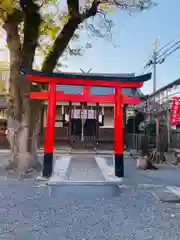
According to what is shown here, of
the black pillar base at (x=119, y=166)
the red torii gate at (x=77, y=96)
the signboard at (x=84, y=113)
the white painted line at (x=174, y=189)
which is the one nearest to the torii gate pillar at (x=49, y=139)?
the red torii gate at (x=77, y=96)

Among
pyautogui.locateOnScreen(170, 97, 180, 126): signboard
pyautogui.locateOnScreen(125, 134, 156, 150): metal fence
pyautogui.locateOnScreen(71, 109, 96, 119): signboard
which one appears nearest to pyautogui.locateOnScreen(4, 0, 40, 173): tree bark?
pyautogui.locateOnScreen(71, 109, 96, 119): signboard

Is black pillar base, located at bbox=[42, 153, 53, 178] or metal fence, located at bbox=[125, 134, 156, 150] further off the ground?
metal fence, located at bbox=[125, 134, 156, 150]

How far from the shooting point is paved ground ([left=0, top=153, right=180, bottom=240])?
3.78 meters

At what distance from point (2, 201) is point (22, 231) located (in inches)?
72.8

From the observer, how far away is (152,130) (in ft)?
51.9

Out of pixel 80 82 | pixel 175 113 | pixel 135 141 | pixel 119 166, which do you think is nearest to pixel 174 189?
pixel 119 166

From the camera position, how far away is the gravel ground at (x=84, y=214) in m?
3.76

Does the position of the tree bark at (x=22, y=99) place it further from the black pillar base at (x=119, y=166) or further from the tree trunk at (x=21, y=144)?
the black pillar base at (x=119, y=166)

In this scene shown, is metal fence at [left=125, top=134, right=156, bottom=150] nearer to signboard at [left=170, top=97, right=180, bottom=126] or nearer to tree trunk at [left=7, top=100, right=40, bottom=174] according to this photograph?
signboard at [left=170, top=97, right=180, bottom=126]

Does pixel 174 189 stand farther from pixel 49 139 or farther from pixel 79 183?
pixel 49 139

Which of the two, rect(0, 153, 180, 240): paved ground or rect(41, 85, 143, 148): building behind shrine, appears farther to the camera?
rect(41, 85, 143, 148): building behind shrine

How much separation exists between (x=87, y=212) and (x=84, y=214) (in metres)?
0.13

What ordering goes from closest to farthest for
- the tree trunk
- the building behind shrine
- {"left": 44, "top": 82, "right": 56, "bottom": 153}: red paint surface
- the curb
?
1. the curb
2. {"left": 44, "top": 82, "right": 56, "bottom": 153}: red paint surface
3. the tree trunk
4. the building behind shrine

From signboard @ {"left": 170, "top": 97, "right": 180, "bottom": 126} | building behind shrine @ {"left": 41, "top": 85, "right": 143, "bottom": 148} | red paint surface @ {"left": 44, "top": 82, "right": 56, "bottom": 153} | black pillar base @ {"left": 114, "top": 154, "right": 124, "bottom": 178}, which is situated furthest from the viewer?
building behind shrine @ {"left": 41, "top": 85, "right": 143, "bottom": 148}
